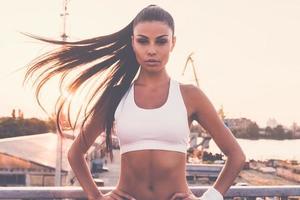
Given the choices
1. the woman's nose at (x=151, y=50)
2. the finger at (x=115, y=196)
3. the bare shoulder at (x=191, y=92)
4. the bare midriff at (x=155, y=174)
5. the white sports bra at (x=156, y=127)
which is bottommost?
the finger at (x=115, y=196)

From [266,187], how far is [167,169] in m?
1.13

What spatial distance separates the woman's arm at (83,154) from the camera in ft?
9.09

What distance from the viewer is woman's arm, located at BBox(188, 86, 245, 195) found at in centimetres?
269

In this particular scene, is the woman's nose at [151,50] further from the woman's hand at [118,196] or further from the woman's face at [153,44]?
the woman's hand at [118,196]

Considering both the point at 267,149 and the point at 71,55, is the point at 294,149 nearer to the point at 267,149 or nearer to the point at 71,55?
the point at 267,149

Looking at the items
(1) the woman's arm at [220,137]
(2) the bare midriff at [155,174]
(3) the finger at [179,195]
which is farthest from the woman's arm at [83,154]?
(1) the woman's arm at [220,137]

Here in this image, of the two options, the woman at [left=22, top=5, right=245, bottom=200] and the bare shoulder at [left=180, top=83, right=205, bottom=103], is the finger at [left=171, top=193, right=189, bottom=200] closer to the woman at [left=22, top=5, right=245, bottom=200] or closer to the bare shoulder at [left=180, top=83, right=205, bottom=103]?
the woman at [left=22, top=5, right=245, bottom=200]

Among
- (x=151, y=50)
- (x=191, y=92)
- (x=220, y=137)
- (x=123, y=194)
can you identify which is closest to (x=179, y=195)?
(x=123, y=194)

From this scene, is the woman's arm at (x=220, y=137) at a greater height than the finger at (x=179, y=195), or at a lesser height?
greater

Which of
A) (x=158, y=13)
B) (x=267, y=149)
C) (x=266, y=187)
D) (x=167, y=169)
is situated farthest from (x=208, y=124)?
(x=267, y=149)

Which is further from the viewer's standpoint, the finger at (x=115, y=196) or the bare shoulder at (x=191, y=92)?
the bare shoulder at (x=191, y=92)

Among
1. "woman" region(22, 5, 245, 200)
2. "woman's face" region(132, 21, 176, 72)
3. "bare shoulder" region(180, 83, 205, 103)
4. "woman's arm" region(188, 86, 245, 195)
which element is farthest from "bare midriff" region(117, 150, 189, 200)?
"woman's face" region(132, 21, 176, 72)

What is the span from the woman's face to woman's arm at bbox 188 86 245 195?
0.25 metres

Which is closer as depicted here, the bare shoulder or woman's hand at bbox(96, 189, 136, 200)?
woman's hand at bbox(96, 189, 136, 200)
